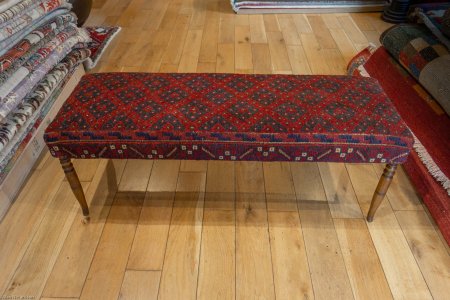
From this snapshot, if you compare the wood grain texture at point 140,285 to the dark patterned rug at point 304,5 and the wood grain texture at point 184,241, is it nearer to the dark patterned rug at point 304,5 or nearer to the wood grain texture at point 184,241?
the wood grain texture at point 184,241

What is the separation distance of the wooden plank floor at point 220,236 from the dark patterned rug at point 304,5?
179 centimetres

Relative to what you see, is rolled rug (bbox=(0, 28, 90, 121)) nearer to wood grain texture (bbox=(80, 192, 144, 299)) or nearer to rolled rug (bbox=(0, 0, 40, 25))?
rolled rug (bbox=(0, 0, 40, 25))

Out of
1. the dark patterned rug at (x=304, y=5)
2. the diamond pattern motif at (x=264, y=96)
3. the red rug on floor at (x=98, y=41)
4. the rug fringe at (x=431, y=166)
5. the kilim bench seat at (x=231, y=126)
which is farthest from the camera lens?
the dark patterned rug at (x=304, y=5)

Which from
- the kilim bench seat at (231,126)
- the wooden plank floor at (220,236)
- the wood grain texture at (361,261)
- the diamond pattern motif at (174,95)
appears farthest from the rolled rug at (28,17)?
the wood grain texture at (361,261)

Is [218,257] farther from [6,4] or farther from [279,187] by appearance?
[6,4]

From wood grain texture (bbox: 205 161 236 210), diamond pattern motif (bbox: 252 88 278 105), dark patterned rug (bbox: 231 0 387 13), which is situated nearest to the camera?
diamond pattern motif (bbox: 252 88 278 105)

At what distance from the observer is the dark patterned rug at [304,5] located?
2.82 metres

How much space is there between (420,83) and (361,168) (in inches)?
17.8

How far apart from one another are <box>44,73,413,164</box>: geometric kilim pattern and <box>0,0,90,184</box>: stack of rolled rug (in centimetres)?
32

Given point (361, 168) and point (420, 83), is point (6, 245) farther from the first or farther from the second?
point (420, 83)

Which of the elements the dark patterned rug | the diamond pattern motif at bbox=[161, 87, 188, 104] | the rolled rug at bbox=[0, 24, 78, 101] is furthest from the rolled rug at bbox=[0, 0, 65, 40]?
the dark patterned rug

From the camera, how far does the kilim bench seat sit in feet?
3.44

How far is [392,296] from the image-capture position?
1.08 meters

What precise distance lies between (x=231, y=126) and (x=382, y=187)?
0.55 meters
